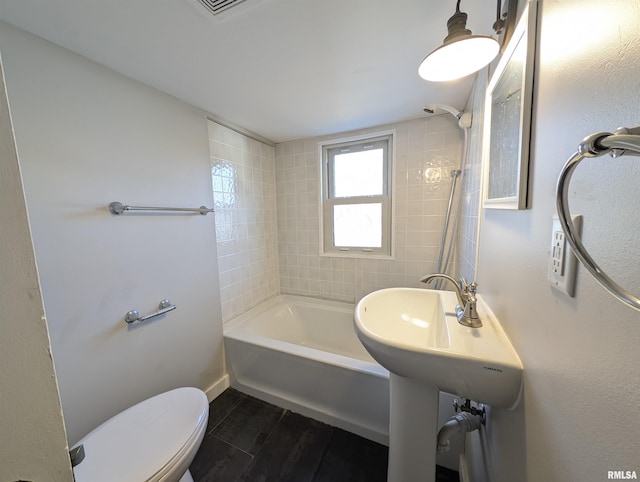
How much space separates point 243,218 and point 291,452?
170 cm

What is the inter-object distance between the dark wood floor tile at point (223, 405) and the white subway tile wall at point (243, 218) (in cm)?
56

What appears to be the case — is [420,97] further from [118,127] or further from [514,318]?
[118,127]

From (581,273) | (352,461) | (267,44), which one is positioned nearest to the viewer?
(581,273)

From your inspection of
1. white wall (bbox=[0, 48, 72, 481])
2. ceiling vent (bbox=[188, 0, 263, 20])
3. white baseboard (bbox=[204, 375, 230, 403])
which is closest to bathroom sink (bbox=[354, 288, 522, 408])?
white wall (bbox=[0, 48, 72, 481])

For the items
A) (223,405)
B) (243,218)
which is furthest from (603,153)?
(223,405)

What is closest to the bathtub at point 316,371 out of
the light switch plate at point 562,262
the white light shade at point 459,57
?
the light switch plate at point 562,262

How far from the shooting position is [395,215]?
6.66 ft

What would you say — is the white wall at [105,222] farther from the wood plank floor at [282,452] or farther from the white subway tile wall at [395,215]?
the white subway tile wall at [395,215]

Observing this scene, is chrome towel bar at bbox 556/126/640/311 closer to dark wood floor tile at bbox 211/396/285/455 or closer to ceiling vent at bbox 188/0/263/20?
ceiling vent at bbox 188/0/263/20

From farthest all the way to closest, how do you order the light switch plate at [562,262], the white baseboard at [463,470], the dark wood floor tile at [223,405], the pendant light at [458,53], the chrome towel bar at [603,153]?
the dark wood floor tile at [223,405] → the white baseboard at [463,470] → the pendant light at [458,53] → the light switch plate at [562,262] → the chrome towel bar at [603,153]

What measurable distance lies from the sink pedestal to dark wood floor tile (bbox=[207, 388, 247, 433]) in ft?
3.91

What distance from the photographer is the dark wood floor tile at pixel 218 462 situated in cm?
122

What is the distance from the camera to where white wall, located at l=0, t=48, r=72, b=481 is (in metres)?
0.28

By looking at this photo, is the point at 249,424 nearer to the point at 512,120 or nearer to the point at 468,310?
the point at 468,310
